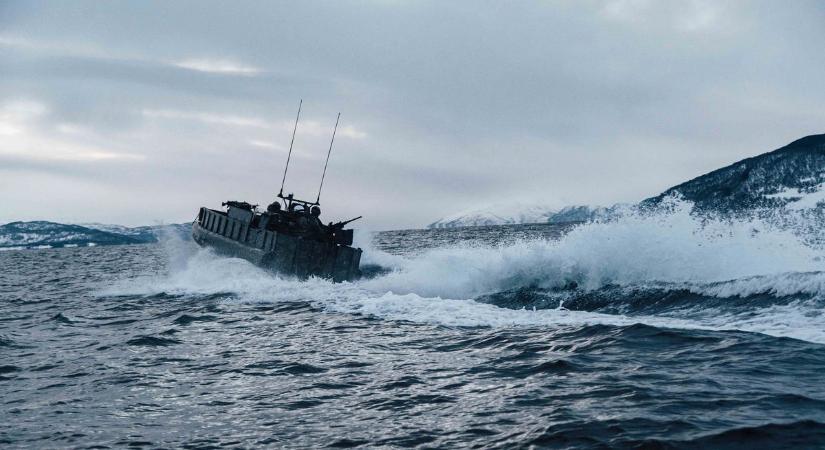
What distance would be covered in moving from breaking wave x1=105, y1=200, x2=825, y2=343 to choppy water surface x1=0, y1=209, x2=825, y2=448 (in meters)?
0.08

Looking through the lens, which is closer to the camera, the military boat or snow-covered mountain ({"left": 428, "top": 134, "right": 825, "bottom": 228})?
the military boat

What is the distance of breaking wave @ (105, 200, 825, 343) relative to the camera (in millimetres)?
13328

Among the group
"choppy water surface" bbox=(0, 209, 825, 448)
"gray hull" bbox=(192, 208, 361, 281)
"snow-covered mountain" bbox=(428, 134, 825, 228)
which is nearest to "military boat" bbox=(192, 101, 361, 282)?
"gray hull" bbox=(192, 208, 361, 281)

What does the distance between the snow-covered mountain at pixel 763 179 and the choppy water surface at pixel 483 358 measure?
67.2 metres

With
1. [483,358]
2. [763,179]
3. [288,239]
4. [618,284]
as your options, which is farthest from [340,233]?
[763,179]

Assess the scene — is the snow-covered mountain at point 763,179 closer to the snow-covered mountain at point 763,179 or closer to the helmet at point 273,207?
the snow-covered mountain at point 763,179

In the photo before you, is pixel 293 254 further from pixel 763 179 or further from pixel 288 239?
pixel 763 179

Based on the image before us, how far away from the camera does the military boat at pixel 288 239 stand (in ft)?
89.9

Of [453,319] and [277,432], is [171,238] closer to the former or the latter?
[453,319]

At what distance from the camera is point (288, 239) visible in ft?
89.7

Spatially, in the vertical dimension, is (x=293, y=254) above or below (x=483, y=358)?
above

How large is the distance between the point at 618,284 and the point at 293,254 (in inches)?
610

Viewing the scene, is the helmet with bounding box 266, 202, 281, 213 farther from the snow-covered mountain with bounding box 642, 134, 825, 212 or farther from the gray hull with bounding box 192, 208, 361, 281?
the snow-covered mountain with bounding box 642, 134, 825, 212

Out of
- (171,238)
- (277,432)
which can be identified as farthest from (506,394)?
(171,238)
